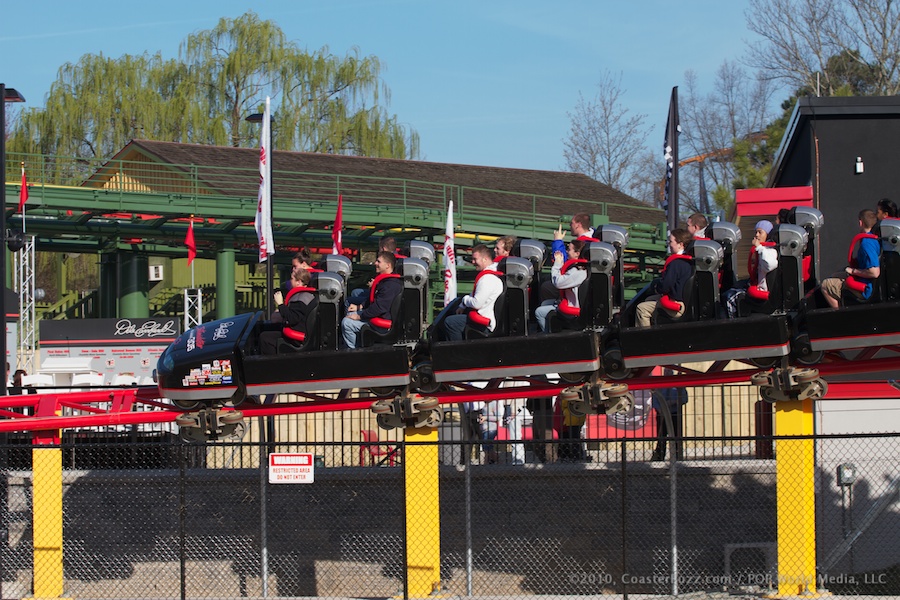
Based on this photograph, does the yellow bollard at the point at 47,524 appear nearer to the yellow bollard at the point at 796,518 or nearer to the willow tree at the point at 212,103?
the yellow bollard at the point at 796,518

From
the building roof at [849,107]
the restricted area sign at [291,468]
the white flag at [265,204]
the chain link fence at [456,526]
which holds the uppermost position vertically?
the building roof at [849,107]

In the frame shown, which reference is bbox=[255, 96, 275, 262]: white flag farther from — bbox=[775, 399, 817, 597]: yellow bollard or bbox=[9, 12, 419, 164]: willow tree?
bbox=[9, 12, 419, 164]: willow tree

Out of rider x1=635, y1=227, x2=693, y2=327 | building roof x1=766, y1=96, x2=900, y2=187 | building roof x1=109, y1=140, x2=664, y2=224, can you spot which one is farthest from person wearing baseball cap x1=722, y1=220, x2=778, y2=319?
building roof x1=109, y1=140, x2=664, y2=224

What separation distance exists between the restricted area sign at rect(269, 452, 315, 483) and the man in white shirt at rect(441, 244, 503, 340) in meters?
1.65

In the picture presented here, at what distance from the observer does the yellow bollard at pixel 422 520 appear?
411 inches

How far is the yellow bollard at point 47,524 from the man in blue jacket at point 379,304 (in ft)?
10.2

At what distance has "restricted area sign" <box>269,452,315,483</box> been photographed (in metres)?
10.2

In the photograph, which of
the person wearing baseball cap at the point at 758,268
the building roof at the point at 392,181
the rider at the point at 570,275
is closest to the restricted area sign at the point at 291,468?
the rider at the point at 570,275

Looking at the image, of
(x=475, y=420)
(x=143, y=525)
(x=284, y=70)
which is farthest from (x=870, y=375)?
(x=284, y=70)

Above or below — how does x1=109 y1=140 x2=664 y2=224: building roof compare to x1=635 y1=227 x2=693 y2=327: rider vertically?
above

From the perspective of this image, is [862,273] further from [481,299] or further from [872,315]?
[481,299]

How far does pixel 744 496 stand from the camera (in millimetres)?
12508

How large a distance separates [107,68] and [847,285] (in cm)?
3631

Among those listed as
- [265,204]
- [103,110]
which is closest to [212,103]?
[103,110]
